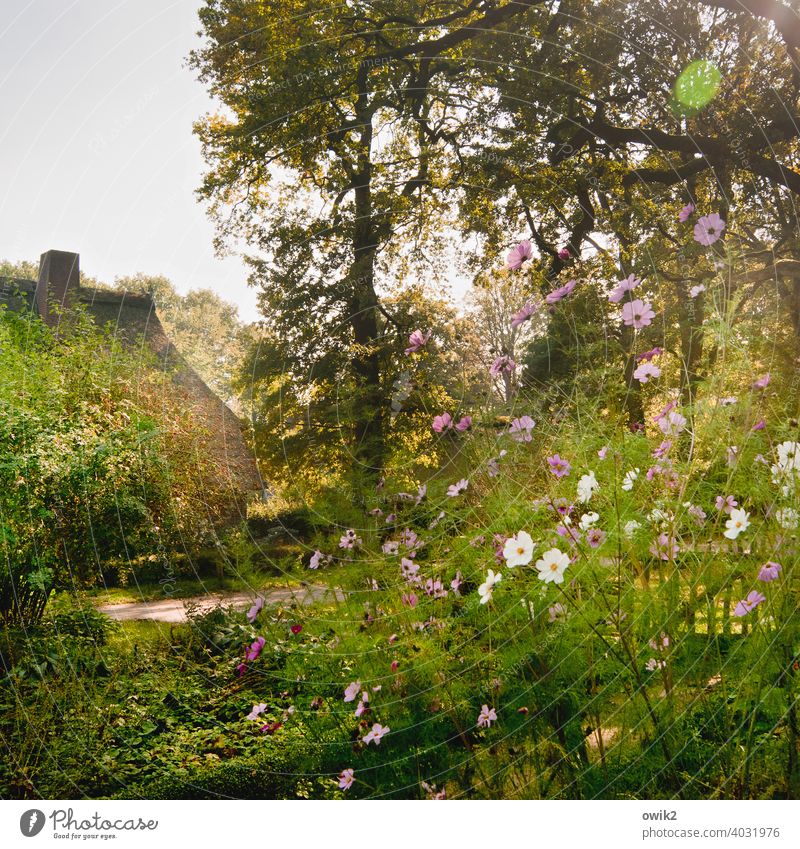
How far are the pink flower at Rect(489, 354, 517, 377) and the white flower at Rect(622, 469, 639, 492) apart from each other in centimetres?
70

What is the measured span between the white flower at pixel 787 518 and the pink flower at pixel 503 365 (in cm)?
117

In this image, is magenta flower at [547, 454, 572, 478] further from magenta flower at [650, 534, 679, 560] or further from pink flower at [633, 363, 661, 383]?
pink flower at [633, 363, 661, 383]

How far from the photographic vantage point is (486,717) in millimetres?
2125

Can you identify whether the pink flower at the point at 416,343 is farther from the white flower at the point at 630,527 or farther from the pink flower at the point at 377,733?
the pink flower at the point at 377,733

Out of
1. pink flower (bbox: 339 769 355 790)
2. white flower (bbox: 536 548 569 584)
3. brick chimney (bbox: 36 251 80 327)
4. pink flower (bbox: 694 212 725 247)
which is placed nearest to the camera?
white flower (bbox: 536 548 569 584)

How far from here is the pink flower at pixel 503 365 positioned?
2779 millimetres

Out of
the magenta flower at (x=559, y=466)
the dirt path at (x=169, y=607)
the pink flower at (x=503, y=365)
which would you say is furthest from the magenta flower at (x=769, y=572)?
the dirt path at (x=169, y=607)

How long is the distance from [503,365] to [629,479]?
73 centimetres

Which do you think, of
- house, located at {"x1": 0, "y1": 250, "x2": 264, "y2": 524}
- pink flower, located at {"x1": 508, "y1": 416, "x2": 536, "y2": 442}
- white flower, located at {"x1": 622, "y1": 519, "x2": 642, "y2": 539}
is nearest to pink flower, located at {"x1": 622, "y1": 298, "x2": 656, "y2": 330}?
pink flower, located at {"x1": 508, "y1": 416, "x2": 536, "y2": 442}

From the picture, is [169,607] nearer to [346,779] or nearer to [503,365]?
[346,779]

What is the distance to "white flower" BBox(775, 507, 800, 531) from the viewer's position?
2.02 m

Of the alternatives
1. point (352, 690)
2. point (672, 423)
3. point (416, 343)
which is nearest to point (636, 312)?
point (672, 423)

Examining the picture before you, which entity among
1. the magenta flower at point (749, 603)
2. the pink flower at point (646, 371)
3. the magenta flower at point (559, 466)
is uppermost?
the pink flower at point (646, 371)
